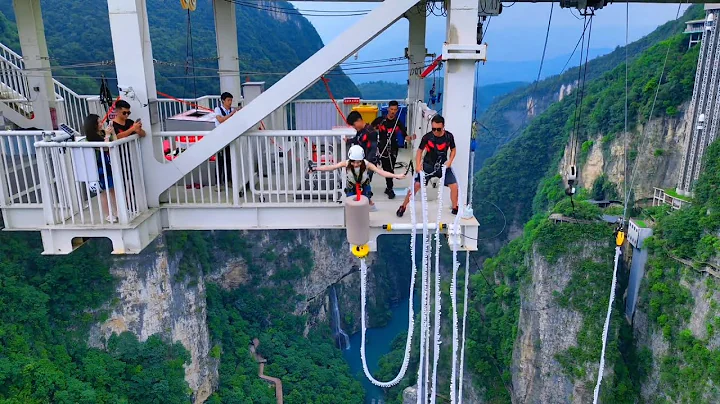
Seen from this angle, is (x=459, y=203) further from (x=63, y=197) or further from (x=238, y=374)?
(x=238, y=374)

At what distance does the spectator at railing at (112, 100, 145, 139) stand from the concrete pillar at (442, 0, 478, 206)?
3755mm

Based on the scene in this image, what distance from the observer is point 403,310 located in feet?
189

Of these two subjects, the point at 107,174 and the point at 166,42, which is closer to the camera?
the point at 107,174

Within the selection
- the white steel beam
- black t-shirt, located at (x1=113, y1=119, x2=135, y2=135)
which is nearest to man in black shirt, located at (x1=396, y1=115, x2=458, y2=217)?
the white steel beam

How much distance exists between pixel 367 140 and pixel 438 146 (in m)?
1.00

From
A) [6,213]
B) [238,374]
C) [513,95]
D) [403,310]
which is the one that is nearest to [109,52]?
[238,374]

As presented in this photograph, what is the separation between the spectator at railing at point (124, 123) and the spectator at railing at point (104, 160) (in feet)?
0.36

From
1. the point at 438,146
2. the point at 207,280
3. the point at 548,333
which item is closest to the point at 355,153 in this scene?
the point at 438,146

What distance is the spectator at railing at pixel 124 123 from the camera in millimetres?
6090

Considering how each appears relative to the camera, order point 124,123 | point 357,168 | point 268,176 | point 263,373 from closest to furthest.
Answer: point 357,168 → point 124,123 → point 268,176 → point 263,373

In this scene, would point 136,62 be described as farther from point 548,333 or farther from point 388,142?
point 548,333

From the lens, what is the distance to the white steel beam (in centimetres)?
584

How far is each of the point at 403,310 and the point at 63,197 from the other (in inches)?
2102

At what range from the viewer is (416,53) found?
37.0 ft
